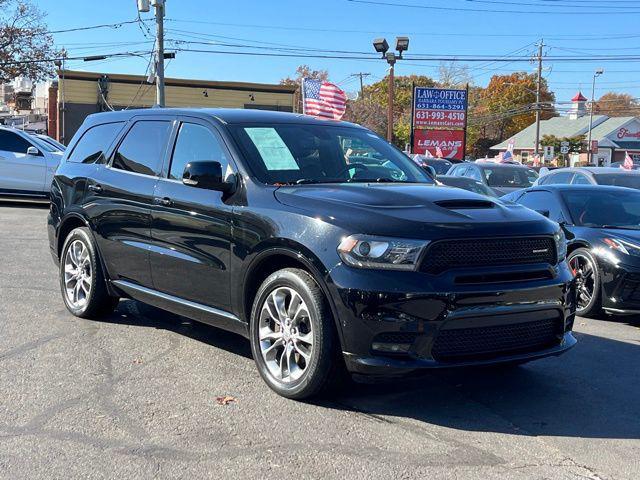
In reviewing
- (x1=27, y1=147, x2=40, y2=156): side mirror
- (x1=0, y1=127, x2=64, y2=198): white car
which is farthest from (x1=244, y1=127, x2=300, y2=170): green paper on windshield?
(x1=27, y1=147, x2=40, y2=156): side mirror

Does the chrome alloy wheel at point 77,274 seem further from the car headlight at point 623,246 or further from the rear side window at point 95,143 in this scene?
the car headlight at point 623,246

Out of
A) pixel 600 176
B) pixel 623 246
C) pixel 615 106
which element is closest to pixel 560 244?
pixel 623 246

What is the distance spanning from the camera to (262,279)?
4.88 metres

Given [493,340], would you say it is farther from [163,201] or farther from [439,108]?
[439,108]

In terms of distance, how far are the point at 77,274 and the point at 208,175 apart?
2.42 metres

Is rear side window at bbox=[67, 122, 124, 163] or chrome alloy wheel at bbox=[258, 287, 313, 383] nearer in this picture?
chrome alloy wheel at bbox=[258, 287, 313, 383]

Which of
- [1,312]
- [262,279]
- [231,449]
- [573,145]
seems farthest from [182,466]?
[573,145]

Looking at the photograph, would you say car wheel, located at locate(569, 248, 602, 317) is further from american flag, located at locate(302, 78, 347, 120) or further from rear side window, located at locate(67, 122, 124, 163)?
american flag, located at locate(302, 78, 347, 120)

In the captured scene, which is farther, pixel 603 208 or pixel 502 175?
pixel 502 175

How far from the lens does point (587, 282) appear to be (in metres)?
7.50

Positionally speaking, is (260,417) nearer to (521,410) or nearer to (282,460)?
(282,460)

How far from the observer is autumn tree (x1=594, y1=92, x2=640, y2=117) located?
338 feet

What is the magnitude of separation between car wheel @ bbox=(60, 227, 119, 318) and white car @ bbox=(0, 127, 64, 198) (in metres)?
10.7

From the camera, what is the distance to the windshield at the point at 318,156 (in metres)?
5.14
